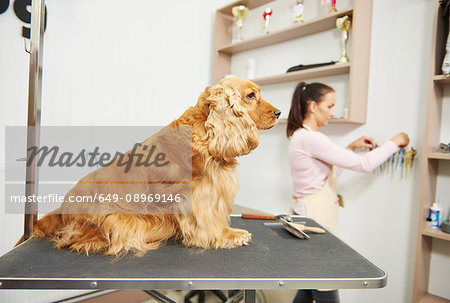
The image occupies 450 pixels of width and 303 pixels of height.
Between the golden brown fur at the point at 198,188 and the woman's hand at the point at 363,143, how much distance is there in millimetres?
1238

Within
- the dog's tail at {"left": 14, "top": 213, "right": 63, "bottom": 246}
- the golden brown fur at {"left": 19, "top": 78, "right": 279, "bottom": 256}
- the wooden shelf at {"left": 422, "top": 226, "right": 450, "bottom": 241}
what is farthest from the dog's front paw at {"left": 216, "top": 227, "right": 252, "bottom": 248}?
the wooden shelf at {"left": 422, "top": 226, "right": 450, "bottom": 241}

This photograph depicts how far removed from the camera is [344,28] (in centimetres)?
213

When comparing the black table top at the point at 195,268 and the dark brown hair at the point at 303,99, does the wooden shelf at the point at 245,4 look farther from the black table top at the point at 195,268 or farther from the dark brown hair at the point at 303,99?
the black table top at the point at 195,268

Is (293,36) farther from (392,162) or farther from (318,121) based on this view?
(392,162)

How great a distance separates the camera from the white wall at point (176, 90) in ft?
6.22

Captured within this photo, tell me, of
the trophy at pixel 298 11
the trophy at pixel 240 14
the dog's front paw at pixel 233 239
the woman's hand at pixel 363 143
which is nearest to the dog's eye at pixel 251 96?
the dog's front paw at pixel 233 239

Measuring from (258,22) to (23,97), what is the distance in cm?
215

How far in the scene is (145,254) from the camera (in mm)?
965

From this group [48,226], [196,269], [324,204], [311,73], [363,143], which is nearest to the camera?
[196,269]

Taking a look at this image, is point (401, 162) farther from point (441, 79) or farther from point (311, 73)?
point (311, 73)

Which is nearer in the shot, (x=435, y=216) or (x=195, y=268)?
(x=195, y=268)

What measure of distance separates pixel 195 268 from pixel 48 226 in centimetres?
63

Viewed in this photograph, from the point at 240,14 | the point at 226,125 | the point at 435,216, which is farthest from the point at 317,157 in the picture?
the point at 240,14

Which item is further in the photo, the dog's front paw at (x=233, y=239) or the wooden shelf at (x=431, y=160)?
the wooden shelf at (x=431, y=160)
